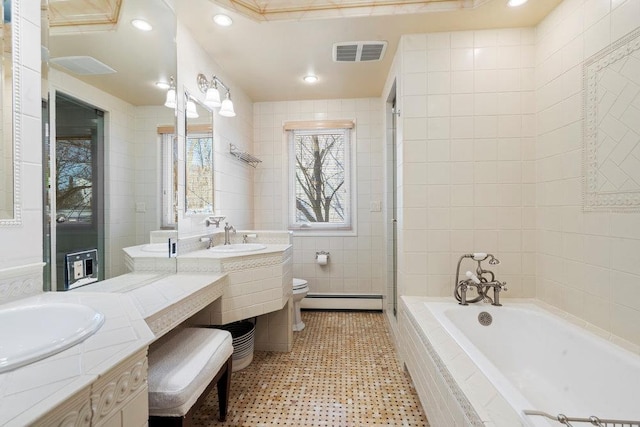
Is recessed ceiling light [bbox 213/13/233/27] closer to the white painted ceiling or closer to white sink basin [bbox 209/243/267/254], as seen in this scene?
the white painted ceiling

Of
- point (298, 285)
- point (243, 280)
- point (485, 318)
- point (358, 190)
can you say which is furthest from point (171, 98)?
point (485, 318)

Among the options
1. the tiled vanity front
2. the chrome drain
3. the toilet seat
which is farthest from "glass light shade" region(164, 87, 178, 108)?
the chrome drain

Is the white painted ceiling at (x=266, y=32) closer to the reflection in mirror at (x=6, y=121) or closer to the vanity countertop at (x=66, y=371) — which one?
the reflection in mirror at (x=6, y=121)

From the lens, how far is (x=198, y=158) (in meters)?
2.11

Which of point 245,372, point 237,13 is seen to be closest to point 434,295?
point 245,372

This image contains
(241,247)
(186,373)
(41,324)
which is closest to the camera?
(41,324)

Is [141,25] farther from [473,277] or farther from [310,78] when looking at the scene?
[473,277]

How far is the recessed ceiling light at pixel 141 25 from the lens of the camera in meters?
1.53

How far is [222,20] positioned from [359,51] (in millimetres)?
980

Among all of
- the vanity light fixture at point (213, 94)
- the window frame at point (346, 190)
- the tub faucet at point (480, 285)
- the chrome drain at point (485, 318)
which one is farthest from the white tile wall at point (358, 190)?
the chrome drain at point (485, 318)

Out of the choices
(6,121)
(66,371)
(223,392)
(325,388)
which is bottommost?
(325,388)

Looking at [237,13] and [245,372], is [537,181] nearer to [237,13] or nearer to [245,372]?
[237,13]

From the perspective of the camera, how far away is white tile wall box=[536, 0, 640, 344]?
1309mm

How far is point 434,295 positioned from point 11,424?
6.41 ft
